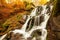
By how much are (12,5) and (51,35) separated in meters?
6.14

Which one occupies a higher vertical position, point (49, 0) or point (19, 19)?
point (49, 0)

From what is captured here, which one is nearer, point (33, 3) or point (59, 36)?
point (59, 36)

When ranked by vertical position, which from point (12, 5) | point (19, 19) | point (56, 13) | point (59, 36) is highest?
point (12, 5)

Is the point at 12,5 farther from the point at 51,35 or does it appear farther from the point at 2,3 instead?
the point at 51,35

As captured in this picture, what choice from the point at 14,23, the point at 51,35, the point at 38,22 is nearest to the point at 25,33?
the point at 38,22

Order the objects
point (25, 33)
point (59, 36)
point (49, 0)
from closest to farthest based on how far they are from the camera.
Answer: point (59, 36) < point (25, 33) < point (49, 0)

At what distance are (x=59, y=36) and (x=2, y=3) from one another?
21.0 ft

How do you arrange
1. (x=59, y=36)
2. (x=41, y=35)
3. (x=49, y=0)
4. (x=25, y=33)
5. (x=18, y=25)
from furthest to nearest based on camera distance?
(x=49, y=0)
(x=18, y=25)
(x=25, y=33)
(x=41, y=35)
(x=59, y=36)

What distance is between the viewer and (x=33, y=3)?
9938 millimetres

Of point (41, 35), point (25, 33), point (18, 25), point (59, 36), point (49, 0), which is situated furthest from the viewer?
point (49, 0)

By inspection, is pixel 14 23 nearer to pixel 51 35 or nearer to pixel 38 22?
pixel 38 22

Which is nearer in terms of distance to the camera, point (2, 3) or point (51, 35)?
point (51, 35)

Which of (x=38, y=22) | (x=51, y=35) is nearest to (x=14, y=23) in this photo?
(x=38, y=22)

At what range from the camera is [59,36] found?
374cm
